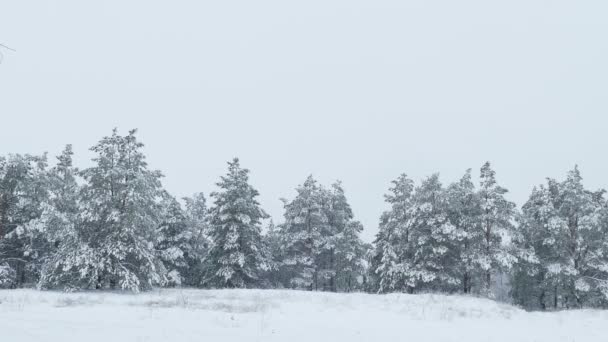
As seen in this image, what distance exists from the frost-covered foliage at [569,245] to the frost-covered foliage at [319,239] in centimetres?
1505

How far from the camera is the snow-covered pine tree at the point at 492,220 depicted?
114 feet

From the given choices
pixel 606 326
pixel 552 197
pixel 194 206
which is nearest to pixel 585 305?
pixel 552 197

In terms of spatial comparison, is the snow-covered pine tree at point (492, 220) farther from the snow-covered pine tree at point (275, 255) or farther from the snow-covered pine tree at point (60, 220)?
the snow-covered pine tree at point (60, 220)

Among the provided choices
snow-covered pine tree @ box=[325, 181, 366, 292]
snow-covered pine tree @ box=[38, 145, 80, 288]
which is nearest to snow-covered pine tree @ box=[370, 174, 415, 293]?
snow-covered pine tree @ box=[325, 181, 366, 292]

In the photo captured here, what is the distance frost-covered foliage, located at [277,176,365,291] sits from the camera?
44312mm

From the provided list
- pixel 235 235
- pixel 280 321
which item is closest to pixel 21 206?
pixel 235 235

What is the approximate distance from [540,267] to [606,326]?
16.2 m

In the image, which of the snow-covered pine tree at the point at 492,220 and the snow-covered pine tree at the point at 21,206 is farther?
the snow-covered pine tree at the point at 492,220

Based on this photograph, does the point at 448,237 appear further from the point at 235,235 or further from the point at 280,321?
the point at 280,321

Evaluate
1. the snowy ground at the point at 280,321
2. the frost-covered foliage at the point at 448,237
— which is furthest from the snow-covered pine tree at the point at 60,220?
the frost-covered foliage at the point at 448,237

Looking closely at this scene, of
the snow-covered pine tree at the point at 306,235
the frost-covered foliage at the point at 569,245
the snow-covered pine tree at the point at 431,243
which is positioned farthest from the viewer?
the snow-covered pine tree at the point at 306,235

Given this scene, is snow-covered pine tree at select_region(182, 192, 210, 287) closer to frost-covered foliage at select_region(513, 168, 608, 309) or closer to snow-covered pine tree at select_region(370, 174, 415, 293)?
snow-covered pine tree at select_region(370, 174, 415, 293)

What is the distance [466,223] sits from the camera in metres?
35.9

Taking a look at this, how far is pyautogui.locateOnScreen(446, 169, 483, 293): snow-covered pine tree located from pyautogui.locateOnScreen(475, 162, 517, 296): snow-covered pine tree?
21.4 inches
